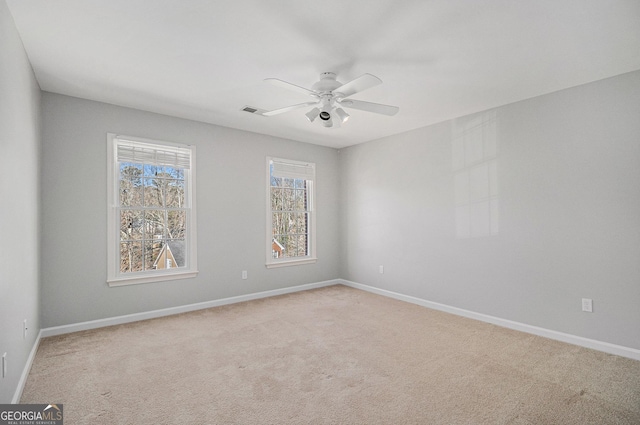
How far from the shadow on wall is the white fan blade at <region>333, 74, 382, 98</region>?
2.10 m

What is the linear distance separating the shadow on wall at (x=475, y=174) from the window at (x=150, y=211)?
3566 mm

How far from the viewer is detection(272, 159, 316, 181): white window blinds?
5195 mm

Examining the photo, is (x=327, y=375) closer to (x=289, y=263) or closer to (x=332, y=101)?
(x=332, y=101)

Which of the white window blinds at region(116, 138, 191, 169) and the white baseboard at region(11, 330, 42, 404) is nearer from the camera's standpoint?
the white baseboard at region(11, 330, 42, 404)

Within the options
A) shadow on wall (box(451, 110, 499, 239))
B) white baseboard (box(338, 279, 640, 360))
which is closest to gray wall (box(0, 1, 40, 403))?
white baseboard (box(338, 279, 640, 360))

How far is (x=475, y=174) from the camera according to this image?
13.2 feet

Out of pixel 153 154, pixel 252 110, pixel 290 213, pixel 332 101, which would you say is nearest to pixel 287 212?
pixel 290 213

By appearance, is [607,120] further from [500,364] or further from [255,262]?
[255,262]

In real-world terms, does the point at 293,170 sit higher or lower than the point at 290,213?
higher

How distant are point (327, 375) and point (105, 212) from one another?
10.1 feet

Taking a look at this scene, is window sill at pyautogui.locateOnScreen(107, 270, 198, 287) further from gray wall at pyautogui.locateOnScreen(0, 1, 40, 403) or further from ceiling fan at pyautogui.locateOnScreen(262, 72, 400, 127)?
ceiling fan at pyautogui.locateOnScreen(262, 72, 400, 127)

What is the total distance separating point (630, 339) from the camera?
2869 mm

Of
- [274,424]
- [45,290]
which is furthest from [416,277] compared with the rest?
[45,290]

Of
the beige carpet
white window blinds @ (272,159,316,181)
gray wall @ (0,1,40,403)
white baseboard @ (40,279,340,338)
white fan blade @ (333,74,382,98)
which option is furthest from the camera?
white window blinds @ (272,159,316,181)
